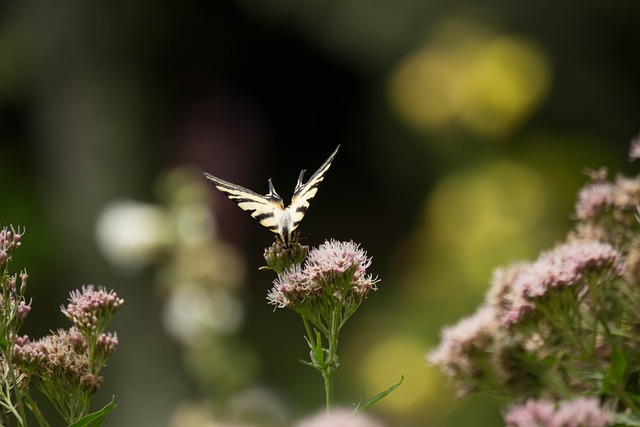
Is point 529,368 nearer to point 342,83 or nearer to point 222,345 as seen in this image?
point 222,345

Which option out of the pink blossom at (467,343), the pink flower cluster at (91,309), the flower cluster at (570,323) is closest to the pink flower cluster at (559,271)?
the flower cluster at (570,323)

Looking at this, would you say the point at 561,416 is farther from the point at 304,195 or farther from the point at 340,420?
the point at 304,195

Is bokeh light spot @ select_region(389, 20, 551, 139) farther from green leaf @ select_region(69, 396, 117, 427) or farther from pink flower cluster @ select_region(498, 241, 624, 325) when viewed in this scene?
green leaf @ select_region(69, 396, 117, 427)

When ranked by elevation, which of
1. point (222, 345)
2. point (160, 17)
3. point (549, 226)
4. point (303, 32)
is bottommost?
point (222, 345)

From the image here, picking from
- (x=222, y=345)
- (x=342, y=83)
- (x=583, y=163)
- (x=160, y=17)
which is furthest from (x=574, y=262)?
(x=160, y=17)

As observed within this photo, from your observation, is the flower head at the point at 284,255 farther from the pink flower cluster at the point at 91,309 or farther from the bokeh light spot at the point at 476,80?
the bokeh light spot at the point at 476,80

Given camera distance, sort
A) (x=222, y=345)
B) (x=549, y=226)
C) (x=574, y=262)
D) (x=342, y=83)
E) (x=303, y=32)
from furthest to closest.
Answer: (x=342, y=83), (x=303, y=32), (x=549, y=226), (x=222, y=345), (x=574, y=262)

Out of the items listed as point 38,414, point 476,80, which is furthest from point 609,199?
point 476,80

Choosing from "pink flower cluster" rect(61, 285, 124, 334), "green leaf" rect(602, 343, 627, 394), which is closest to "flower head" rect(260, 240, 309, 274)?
"pink flower cluster" rect(61, 285, 124, 334)
